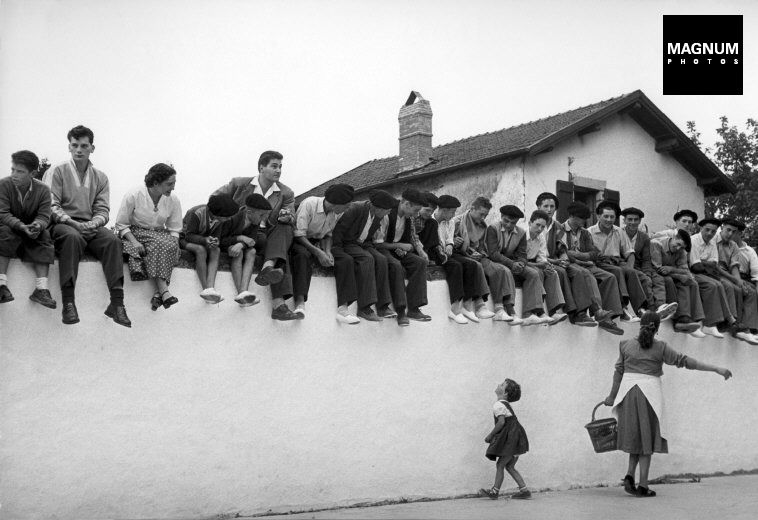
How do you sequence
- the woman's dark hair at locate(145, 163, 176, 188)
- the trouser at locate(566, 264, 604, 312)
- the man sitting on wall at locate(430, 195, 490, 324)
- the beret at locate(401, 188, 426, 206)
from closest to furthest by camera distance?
the woman's dark hair at locate(145, 163, 176, 188), the beret at locate(401, 188, 426, 206), the man sitting on wall at locate(430, 195, 490, 324), the trouser at locate(566, 264, 604, 312)

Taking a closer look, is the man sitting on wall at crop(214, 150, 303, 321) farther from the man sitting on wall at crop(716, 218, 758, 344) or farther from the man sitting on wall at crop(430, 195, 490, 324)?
the man sitting on wall at crop(716, 218, 758, 344)

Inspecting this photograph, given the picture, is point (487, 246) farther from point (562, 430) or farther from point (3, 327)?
point (3, 327)

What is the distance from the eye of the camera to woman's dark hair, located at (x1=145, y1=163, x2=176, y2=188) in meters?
7.77

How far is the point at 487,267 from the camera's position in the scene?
10.2 metres

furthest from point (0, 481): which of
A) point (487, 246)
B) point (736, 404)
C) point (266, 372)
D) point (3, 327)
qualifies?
point (736, 404)

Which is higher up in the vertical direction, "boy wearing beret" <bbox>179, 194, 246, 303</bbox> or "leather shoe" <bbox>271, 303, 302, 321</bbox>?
"boy wearing beret" <bbox>179, 194, 246, 303</bbox>

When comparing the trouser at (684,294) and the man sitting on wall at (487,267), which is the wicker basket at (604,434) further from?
the trouser at (684,294)

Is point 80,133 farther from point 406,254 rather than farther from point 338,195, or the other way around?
point 406,254

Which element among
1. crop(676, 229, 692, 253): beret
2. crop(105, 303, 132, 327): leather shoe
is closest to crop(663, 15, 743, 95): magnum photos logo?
crop(676, 229, 692, 253): beret

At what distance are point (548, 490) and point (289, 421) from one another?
11.3ft

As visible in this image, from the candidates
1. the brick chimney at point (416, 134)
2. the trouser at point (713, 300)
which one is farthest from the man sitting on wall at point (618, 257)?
the brick chimney at point (416, 134)

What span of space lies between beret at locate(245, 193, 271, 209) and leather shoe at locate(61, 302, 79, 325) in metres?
1.79

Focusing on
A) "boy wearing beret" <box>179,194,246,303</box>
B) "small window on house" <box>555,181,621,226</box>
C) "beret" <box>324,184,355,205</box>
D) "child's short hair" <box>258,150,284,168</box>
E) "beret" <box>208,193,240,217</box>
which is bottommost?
"boy wearing beret" <box>179,194,246,303</box>

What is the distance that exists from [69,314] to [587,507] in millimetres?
5050
